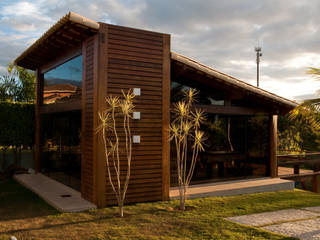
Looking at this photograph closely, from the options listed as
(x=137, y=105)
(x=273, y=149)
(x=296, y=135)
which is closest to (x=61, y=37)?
(x=137, y=105)

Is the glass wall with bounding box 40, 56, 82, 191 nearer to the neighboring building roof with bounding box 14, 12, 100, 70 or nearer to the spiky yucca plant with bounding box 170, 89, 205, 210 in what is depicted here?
the neighboring building roof with bounding box 14, 12, 100, 70

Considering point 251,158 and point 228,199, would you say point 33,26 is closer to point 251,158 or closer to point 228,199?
point 228,199

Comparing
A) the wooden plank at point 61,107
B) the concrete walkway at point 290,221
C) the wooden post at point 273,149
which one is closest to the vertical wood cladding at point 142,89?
the wooden plank at point 61,107

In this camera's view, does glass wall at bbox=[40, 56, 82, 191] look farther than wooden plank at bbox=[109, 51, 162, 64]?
Yes

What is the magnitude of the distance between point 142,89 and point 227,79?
2675mm

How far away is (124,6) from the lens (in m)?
7.32

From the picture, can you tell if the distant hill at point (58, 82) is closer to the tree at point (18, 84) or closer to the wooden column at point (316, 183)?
the wooden column at point (316, 183)

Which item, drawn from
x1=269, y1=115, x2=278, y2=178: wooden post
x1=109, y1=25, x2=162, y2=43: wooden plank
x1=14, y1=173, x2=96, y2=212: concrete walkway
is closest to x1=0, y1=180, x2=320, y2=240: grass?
x1=14, y1=173, x2=96, y2=212: concrete walkway

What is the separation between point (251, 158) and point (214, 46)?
6.15 metres

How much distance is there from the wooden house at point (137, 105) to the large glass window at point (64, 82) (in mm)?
27

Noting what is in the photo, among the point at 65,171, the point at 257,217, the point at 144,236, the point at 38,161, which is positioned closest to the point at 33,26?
the point at 65,171

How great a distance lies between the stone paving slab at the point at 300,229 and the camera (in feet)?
17.1

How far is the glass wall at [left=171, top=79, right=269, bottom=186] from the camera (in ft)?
30.7

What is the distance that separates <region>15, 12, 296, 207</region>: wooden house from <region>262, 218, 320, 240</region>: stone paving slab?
2.89m
